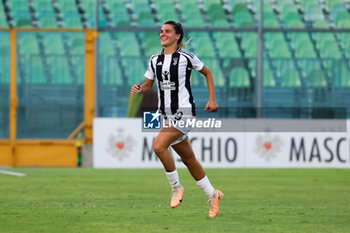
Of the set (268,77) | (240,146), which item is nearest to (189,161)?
(240,146)

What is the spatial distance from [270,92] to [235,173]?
122 inches

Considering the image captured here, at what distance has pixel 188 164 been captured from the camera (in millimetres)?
7137

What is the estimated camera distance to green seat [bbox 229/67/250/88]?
647 inches

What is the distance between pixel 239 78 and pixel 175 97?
9536 millimetres

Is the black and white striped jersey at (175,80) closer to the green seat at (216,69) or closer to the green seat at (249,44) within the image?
the green seat at (216,69)

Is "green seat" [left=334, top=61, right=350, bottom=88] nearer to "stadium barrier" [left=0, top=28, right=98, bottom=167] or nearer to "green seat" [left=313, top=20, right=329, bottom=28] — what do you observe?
"green seat" [left=313, top=20, right=329, bottom=28]

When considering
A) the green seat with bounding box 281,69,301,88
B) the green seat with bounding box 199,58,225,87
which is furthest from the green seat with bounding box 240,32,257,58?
the green seat with bounding box 281,69,301,88

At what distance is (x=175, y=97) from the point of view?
704 cm

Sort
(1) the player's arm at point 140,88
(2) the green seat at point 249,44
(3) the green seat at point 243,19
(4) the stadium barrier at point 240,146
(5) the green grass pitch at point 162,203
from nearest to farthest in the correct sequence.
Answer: (5) the green grass pitch at point 162,203 → (1) the player's arm at point 140,88 → (4) the stadium barrier at point 240,146 → (2) the green seat at point 249,44 → (3) the green seat at point 243,19

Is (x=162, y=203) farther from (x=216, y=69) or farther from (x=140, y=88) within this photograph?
(x=216, y=69)

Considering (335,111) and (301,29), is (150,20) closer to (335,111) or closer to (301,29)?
(301,29)

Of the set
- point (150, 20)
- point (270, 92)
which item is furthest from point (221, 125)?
point (150, 20)

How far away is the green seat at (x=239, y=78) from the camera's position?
647 inches

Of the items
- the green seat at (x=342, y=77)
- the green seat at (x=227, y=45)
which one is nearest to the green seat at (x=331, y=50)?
the green seat at (x=342, y=77)
